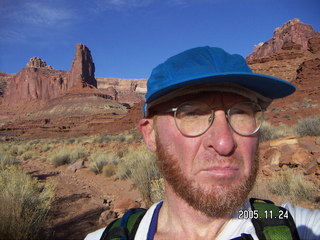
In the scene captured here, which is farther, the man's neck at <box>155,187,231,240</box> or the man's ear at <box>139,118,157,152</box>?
the man's ear at <box>139,118,157,152</box>

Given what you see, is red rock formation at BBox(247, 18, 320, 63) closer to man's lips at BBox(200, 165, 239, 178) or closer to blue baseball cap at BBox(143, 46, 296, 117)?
blue baseball cap at BBox(143, 46, 296, 117)

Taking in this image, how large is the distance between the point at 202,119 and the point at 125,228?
0.73 meters

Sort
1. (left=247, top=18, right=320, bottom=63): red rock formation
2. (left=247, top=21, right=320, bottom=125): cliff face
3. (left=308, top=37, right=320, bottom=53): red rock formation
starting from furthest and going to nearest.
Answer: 1. (left=247, top=18, right=320, bottom=63): red rock formation
2. (left=308, top=37, right=320, bottom=53): red rock formation
3. (left=247, top=21, right=320, bottom=125): cliff face

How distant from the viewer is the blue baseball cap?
1.24 meters

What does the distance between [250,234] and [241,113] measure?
1.96ft

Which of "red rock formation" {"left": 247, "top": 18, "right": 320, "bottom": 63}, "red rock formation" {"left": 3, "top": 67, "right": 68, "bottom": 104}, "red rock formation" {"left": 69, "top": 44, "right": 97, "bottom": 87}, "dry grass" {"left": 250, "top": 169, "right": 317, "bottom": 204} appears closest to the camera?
"dry grass" {"left": 250, "top": 169, "right": 317, "bottom": 204}

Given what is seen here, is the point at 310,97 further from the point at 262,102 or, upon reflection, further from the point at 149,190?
the point at 262,102

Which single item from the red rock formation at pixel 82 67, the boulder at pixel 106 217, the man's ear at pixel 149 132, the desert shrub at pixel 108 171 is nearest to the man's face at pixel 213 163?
the man's ear at pixel 149 132

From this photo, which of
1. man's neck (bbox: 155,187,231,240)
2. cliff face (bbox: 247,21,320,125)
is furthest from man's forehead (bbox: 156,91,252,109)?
cliff face (bbox: 247,21,320,125)

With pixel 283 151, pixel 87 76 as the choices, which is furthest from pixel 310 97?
pixel 87 76

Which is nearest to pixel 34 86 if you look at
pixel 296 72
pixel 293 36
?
pixel 296 72

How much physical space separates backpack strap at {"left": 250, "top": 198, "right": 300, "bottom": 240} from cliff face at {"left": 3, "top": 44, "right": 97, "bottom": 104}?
100 meters

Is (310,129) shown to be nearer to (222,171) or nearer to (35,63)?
(222,171)

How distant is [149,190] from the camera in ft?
18.8
